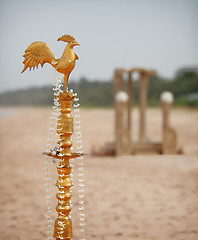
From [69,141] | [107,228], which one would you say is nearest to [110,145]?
[107,228]

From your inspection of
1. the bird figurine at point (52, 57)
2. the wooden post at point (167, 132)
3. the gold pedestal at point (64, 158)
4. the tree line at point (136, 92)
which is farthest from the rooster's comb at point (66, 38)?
the tree line at point (136, 92)

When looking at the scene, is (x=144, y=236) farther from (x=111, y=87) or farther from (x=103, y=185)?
(x=111, y=87)

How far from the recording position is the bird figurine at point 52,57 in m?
2.11

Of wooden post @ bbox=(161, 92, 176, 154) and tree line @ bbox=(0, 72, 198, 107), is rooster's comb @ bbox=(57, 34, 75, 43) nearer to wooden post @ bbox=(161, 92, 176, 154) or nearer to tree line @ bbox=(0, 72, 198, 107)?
wooden post @ bbox=(161, 92, 176, 154)

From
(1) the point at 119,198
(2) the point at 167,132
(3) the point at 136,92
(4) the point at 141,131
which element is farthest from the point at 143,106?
(3) the point at 136,92

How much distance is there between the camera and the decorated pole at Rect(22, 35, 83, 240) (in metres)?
2.13

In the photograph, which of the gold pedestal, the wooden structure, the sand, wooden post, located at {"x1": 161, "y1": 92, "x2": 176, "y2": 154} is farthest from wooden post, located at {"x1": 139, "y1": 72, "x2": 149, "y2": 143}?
the gold pedestal

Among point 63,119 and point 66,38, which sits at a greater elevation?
point 66,38

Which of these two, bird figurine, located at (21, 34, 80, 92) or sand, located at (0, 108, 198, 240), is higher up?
bird figurine, located at (21, 34, 80, 92)

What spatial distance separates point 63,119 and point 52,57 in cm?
42

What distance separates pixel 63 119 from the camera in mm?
2145

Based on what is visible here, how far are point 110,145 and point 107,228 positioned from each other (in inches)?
215

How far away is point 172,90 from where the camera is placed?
37.7 m

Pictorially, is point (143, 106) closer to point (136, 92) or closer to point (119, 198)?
point (119, 198)
